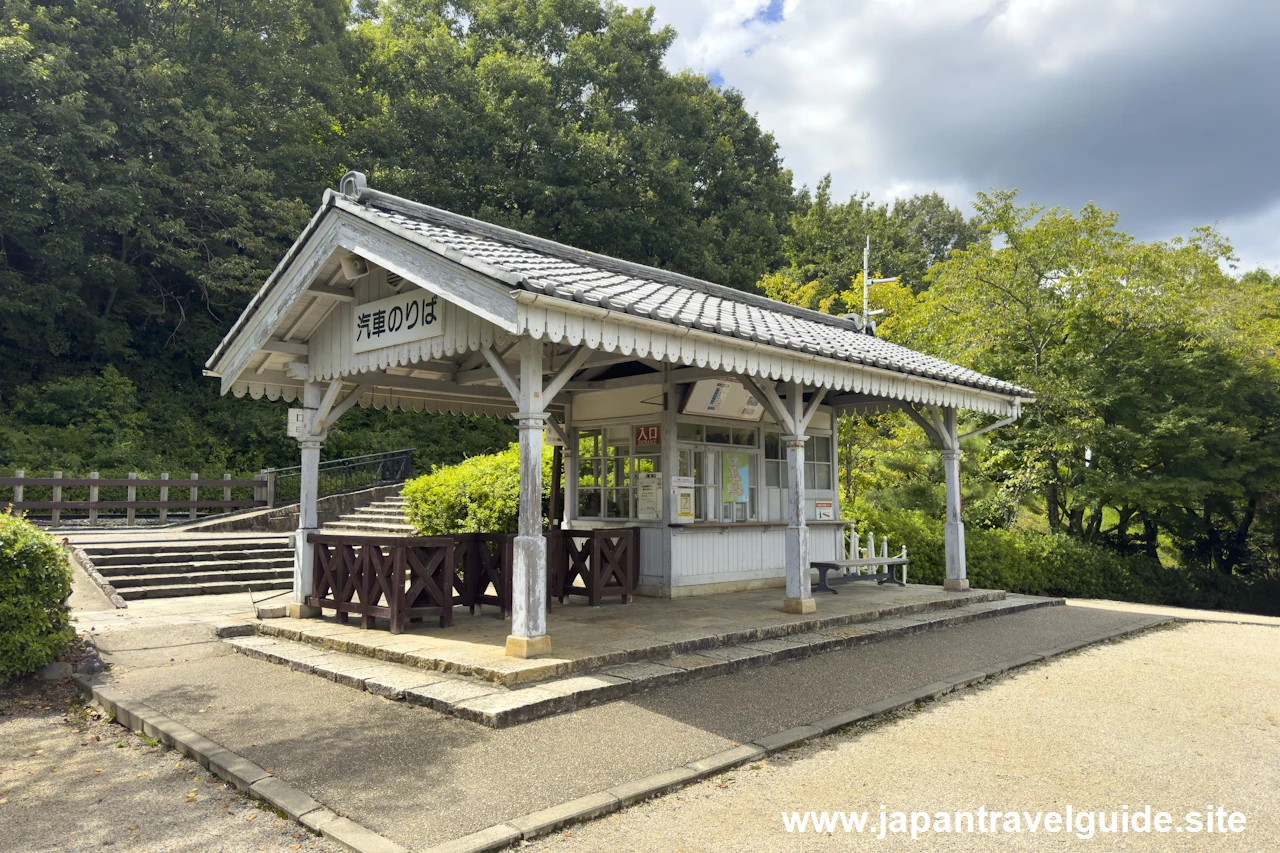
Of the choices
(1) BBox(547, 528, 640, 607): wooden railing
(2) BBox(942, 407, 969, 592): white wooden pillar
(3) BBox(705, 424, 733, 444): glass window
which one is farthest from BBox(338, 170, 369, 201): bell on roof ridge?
(2) BBox(942, 407, 969, 592): white wooden pillar

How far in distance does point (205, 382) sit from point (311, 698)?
20.4 metres

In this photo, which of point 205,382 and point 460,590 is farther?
point 205,382

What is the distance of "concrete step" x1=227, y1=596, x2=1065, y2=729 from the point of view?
17.1 feet

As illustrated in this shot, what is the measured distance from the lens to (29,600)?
20.0ft

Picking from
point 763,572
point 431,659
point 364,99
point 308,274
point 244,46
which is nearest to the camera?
point 431,659

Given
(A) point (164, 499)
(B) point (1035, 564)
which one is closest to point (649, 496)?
(B) point (1035, 564)

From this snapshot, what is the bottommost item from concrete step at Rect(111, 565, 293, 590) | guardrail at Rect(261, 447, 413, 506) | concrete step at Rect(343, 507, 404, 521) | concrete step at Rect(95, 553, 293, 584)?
concrete step at Rect(111, 565, 293, 590)

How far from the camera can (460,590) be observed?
812 centimetres

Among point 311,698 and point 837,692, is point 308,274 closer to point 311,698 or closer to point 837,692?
point 311,698

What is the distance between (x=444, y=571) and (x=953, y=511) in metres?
7.35

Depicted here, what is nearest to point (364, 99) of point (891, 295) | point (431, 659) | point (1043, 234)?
point (891, 295)

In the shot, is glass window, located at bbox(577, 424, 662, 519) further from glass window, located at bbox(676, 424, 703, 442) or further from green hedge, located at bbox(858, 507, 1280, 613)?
green hedge, located at bbox(858, 507, 1280, 613)

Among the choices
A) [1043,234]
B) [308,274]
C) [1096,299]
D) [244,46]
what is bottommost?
[308,274]

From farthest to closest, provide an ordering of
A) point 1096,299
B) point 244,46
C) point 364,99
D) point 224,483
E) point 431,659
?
point 364,99
point 244,46
point 224,483
point 1096,299
point 431,659
